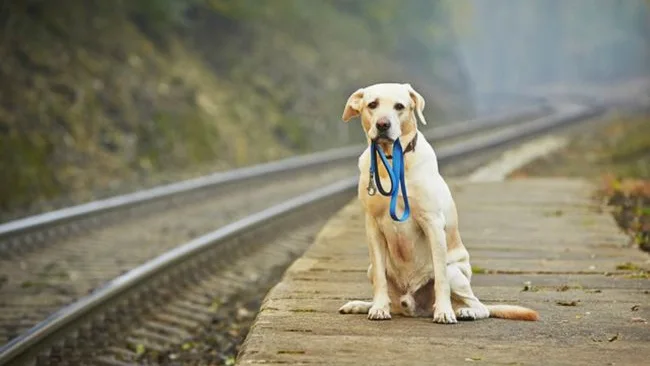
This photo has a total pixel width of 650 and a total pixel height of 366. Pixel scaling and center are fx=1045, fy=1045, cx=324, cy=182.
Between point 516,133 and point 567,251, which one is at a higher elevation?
point 516,133

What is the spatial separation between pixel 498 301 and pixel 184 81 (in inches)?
633

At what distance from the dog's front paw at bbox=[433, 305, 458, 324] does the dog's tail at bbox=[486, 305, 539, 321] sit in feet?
0.87

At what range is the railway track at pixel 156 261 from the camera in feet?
22.1

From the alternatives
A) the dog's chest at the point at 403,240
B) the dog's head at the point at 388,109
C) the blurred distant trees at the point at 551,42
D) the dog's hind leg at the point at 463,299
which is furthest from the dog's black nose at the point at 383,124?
the blurred distant trees at the point at 551,42

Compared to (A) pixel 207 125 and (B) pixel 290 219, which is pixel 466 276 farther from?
(A) pixel 207 125

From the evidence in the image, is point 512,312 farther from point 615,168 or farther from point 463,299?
point 615,168

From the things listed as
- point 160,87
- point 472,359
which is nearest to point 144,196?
point 160,87

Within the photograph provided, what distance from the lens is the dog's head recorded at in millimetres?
4324

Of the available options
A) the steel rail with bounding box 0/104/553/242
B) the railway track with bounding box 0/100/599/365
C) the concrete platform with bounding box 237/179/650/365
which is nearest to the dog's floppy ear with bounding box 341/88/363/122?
the concrete platform with bounding box 237/179/650/365

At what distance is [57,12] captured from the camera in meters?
18.8

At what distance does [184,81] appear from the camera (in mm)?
20672

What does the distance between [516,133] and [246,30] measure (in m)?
6.96

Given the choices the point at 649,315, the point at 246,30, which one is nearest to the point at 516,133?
the point at 246,30

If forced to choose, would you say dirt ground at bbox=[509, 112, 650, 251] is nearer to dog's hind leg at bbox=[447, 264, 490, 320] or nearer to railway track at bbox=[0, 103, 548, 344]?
dog's hind leg at bbox=[447, 264, 490, 320]
